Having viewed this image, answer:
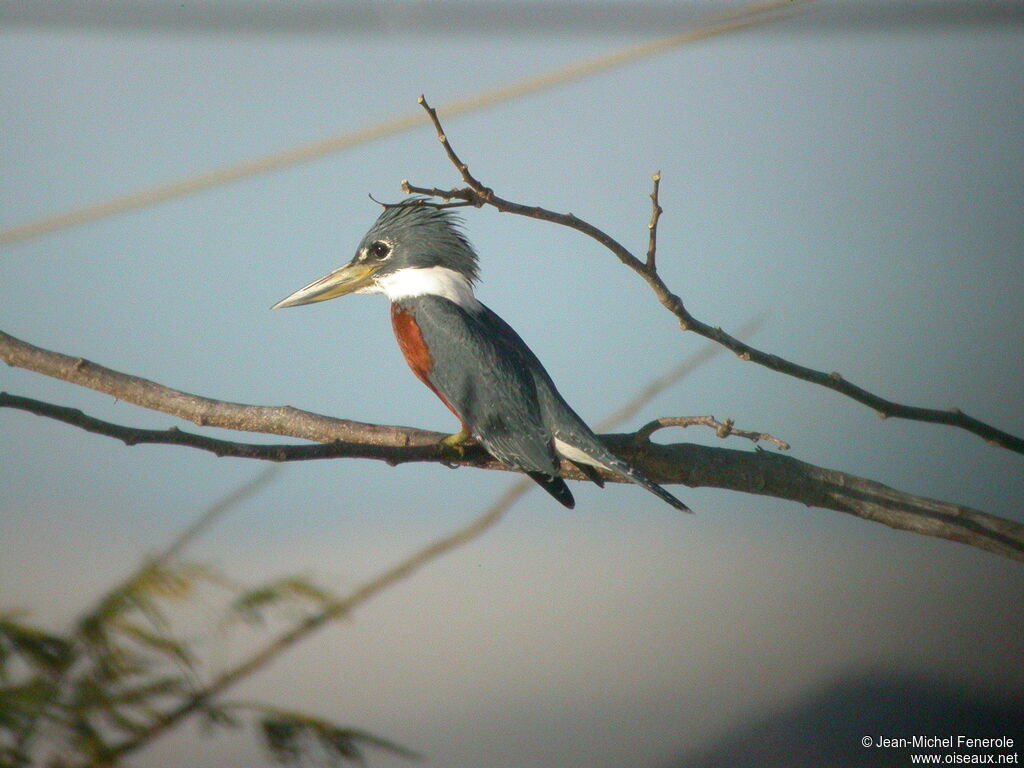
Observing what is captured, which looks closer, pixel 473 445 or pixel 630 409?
pixel 473 445

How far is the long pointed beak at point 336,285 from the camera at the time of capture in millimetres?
1158

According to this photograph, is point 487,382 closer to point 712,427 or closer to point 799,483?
point 712,427

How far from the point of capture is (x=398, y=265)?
118 cm

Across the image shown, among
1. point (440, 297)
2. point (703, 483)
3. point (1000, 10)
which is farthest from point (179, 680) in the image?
point (1000, 10)

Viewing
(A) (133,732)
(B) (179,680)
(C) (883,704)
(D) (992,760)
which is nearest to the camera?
(A) (133,732)

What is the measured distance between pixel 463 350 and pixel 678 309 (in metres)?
0.29

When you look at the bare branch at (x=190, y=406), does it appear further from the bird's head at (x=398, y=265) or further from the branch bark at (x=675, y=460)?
the bird's head at (x=398, y=265)

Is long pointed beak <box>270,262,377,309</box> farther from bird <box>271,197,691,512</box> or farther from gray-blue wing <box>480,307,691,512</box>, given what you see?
gray-blue wing <box>480,307,691,512</box>

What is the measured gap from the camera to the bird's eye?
46.6 inches

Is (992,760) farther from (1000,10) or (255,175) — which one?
(255,175)

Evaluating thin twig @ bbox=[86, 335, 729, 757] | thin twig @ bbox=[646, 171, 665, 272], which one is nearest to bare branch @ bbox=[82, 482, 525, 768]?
thin twig @ bbox=[86, 335, 729, 757]

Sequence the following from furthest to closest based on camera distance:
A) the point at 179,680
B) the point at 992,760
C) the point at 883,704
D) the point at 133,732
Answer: the point at 883,704, the point at 992,760, the point at 179,680, the point at 133,732

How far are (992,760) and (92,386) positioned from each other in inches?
50.0

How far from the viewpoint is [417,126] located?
1.33m
